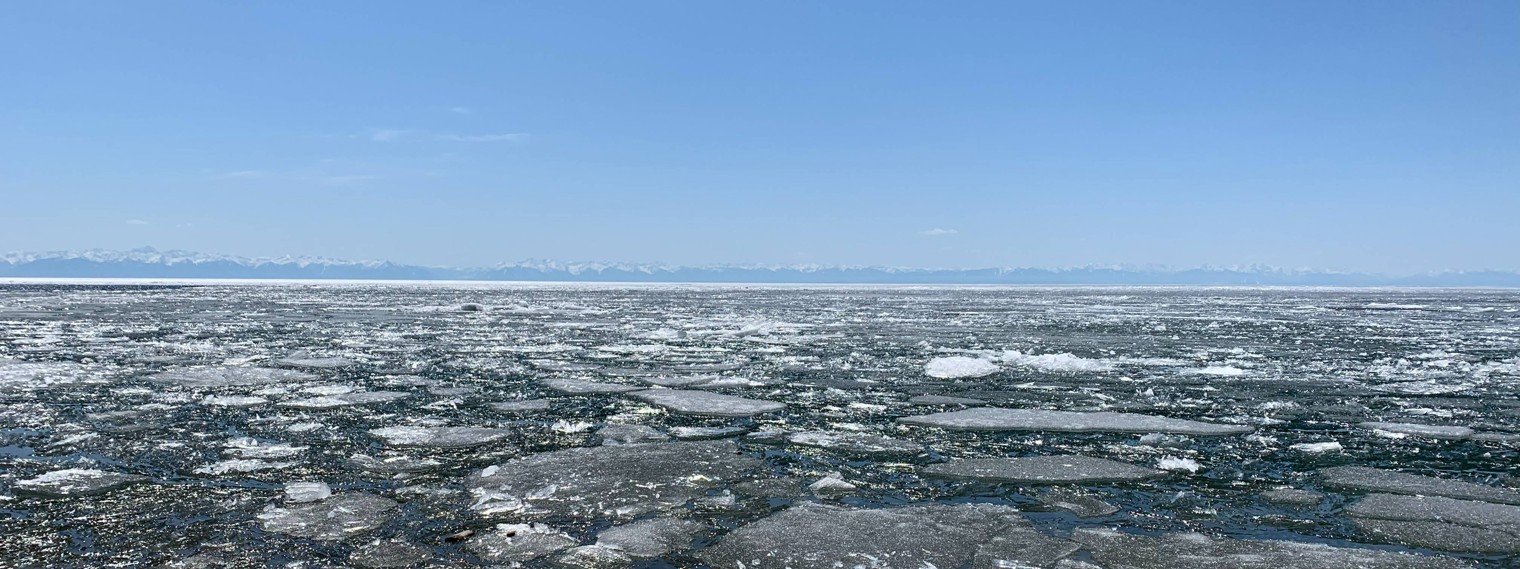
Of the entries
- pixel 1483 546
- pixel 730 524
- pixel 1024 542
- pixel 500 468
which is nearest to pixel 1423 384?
pixel 1483 546

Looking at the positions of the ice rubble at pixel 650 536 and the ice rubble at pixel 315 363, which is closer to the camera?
the ice rubble at pixel 650 536

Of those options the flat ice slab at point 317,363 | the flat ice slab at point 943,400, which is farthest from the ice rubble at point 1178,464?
the flat ice slab at point 317,363

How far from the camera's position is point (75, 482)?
487 cm

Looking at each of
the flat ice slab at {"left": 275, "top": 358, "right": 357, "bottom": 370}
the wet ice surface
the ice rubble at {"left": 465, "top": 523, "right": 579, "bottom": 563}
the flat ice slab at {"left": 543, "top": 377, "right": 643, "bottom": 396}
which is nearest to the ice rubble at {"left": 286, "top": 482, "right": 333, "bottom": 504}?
the wet ice surface

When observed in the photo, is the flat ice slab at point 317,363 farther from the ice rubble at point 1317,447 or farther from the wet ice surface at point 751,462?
the ice rubble at point 1317,447

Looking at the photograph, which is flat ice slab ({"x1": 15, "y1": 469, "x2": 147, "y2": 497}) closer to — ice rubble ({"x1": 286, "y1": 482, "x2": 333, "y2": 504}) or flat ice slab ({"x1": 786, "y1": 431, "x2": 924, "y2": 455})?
ice rubble ({"x1": 286, "y1": 482, "x2": 333, "y2": 504})

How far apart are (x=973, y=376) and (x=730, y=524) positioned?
6821mm

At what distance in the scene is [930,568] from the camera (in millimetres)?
3637

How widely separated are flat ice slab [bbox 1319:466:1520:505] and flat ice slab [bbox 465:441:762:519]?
11.2ft

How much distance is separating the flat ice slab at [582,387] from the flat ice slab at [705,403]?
367 mm

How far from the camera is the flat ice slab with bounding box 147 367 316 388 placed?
30.7 feet

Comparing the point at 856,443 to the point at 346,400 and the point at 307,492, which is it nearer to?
the point at 307,492

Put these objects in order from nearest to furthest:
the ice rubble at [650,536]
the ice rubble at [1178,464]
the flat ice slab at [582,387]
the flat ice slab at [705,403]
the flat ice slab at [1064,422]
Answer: the ice rubble at [650,536] < the ice rubble at [1178,464] < the flat ice slab at [1064,422] < the flat ice slab at [705,403] < the flat ice slab at [582,387]

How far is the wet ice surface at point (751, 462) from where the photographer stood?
12.8 ft
